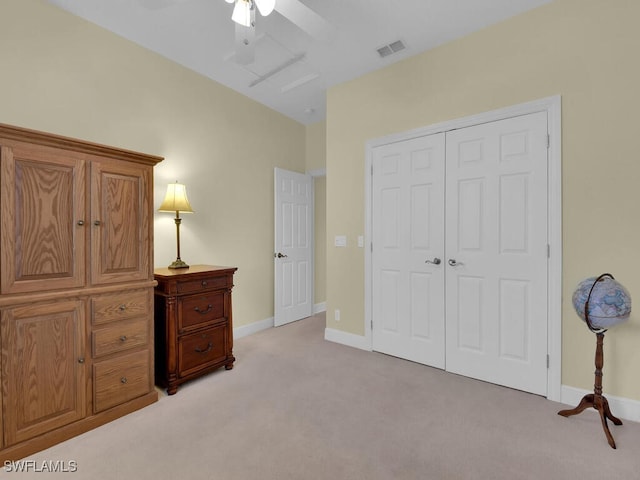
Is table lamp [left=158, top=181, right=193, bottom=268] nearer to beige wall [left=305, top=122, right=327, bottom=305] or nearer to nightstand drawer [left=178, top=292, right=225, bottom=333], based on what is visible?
nightstand drawer [left=178, top=292, right=225, bottom=333]

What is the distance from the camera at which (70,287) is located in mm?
1822

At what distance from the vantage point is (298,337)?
144 inches

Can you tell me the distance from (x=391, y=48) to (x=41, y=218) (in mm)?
2964

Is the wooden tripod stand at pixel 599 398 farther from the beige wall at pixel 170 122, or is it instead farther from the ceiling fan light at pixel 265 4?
the beige wall at pixel 170 122

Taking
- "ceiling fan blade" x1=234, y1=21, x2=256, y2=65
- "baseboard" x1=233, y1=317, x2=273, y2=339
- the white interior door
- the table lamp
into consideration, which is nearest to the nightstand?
the table lamp

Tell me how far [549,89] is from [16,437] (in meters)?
4.02

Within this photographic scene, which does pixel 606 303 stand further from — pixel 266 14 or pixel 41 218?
pixel 41 218

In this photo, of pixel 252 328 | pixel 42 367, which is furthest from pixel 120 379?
pixel 252 328

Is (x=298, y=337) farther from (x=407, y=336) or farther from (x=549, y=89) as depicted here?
(x=549, y=89)

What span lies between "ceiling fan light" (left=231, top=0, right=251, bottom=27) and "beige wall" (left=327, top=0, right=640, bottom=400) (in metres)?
1.82

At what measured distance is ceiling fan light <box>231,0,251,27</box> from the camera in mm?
1717

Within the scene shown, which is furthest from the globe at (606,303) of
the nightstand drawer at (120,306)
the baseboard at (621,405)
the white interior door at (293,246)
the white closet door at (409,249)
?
the white interior door at (293,246)

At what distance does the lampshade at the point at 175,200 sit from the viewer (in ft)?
9.07

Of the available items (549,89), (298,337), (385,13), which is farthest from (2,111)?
(549,89)
